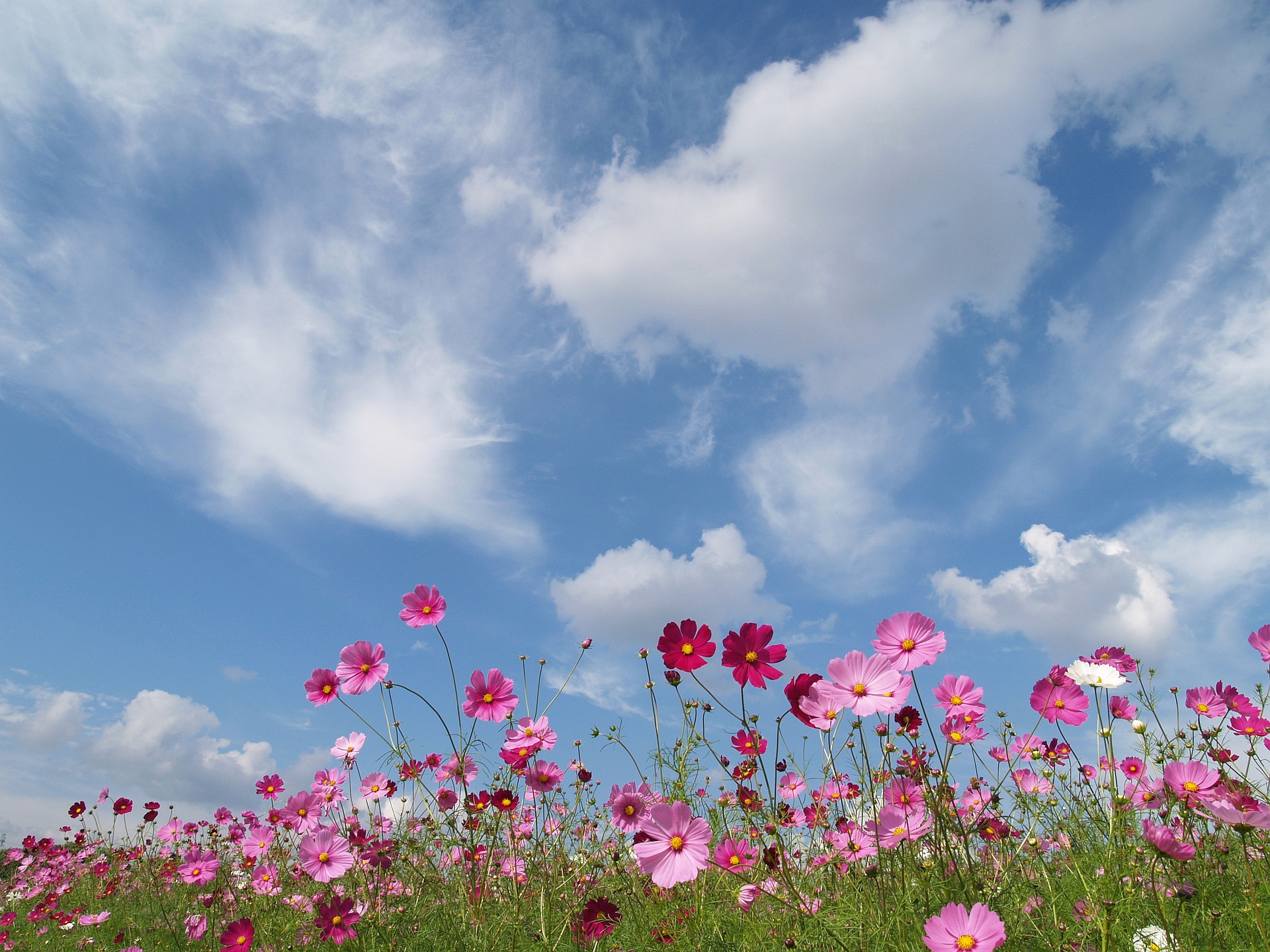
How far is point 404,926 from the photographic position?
3.01m

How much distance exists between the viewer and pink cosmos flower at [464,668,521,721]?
8.86ft

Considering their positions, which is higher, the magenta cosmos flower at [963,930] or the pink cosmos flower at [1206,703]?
the pink cosmos flower at [1206,703]

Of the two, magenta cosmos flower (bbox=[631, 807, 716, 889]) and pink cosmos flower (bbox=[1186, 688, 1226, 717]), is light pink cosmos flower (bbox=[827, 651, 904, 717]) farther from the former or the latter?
pink cosmos flower (bbox=[1186, 688, 1226, 717])

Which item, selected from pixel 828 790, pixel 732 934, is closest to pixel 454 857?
pixel 732 934

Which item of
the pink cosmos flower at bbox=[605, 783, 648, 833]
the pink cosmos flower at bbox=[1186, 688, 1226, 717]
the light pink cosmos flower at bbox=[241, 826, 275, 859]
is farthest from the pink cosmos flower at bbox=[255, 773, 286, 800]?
the pink cosmos flower at bbox=[1186, 688, 1226, 717]

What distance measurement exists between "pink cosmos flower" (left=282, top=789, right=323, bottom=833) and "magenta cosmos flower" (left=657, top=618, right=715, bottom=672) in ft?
6.56

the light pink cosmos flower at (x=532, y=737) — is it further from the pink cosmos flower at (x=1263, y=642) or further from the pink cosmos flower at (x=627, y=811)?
the pink cosmos flower at (x=1263, y=642)

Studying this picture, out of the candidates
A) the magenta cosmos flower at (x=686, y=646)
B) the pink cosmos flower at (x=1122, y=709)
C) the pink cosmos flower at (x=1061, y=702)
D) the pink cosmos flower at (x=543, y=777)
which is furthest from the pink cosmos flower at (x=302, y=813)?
the pink cosmos flower at (x=1122, y=709)

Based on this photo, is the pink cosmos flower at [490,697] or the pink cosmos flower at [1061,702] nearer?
the pink cosmos flower at [1061,702]

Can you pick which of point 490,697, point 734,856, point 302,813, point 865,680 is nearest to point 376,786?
point 302,813

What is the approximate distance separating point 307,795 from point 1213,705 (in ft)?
12.6

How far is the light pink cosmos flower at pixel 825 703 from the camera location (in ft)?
5.60

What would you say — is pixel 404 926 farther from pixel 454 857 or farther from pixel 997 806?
pixel 997 806

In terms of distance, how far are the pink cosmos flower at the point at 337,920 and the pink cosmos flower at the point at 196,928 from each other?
1.39m
